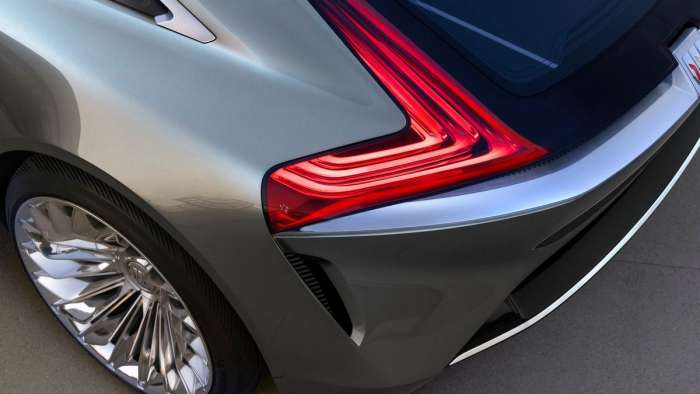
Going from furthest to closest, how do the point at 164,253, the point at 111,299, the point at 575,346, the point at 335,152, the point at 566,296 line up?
1. the point at 575,346
2. the point at 111,299
3. the point at 566,296
4. the point at 164,253
5. the point at 335,152

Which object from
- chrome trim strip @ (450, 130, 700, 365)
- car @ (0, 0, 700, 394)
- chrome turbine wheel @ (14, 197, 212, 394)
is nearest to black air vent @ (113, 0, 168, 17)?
car @ (0, 0, 700, 394)

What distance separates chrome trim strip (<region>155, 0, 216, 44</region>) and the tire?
1.14ft

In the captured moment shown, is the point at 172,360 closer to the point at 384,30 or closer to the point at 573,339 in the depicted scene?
the point at 384,30

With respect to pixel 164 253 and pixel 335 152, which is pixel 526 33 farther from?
pixel 164 253

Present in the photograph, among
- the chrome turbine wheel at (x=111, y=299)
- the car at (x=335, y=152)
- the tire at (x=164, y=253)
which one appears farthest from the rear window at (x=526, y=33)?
the chrome turbine wheel at (x=111, y=299)

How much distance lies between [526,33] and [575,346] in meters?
1.04

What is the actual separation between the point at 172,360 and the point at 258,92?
0.83m

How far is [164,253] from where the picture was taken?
4.92ft

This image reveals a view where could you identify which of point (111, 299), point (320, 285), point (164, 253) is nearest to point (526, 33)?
point (320, 285)

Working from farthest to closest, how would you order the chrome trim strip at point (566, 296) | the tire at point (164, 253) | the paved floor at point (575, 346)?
the paved floor at point (575, 346)
the chrome trim strip at point (566, 296)
the tire at point (164, 253)

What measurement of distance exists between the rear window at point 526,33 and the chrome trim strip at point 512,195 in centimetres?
17

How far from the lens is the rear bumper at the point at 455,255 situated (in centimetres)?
133

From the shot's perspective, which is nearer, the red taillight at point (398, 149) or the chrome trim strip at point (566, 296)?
the red taillight at point (398, 149)

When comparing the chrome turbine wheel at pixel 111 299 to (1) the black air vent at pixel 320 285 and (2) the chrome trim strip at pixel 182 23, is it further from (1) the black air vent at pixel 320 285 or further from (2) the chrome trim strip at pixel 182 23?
(2) the chrome trim strip at pixel 182 23
